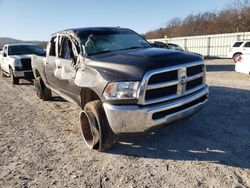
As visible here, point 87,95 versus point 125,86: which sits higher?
point 125,86

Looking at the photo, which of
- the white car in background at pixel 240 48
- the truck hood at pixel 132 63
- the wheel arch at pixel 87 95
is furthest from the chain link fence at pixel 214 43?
the wheel arch at pixel 87 95

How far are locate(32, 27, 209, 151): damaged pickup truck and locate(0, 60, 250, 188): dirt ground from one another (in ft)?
1.53

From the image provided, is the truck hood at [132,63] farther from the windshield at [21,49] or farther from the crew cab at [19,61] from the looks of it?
the windshield at [21,49]

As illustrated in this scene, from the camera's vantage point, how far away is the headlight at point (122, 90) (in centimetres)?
374

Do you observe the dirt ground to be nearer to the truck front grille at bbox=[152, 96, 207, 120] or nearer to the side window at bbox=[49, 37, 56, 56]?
the truck front grille at bbox=[152, 96, 207, 120]

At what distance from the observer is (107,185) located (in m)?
3.45

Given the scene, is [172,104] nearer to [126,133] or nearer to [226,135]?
[126,133]

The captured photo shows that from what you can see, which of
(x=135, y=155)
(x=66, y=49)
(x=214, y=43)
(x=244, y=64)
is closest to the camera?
(x=135, y=155)

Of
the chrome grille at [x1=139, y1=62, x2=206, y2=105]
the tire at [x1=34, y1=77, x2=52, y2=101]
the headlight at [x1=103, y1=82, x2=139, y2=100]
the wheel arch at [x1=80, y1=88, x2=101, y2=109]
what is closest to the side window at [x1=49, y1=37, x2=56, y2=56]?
the tire at [x1=34, y1=77, x2=52, y2=101]

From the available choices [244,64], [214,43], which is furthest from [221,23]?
[244,64]

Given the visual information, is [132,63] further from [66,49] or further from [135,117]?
[66,49]

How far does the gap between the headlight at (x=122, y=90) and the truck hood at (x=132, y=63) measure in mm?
72

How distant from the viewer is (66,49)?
559cm

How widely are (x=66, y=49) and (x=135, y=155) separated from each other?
8.87 ft
